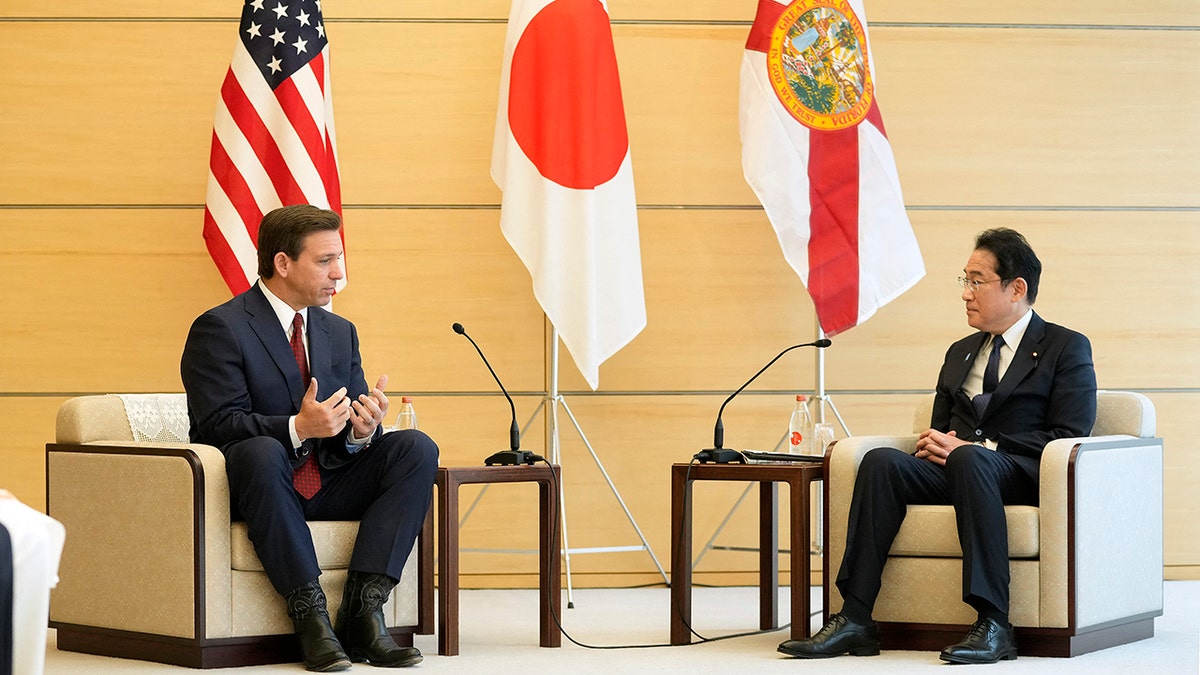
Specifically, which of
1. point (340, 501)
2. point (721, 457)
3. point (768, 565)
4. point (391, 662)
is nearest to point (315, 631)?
point (391, 662)

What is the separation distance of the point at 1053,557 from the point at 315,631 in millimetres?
1851

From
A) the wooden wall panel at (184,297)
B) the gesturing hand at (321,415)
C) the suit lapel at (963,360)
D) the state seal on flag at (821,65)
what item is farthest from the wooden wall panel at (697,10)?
the gesturing hand at (321,415)

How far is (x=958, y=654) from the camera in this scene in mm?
3330

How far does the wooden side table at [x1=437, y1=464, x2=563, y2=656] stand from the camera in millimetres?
3561

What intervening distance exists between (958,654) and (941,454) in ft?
1.95

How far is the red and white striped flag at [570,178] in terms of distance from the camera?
462cm

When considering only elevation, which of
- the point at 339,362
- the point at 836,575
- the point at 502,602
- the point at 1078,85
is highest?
the point at 1078,85

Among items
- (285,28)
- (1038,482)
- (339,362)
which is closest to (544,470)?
(339,362)

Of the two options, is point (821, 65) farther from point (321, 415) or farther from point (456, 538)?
point (321, 415)

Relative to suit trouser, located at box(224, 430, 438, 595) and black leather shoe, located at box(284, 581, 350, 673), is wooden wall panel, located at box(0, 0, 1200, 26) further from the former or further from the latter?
black leather shoe, located at box(284, 581, 350, 673)

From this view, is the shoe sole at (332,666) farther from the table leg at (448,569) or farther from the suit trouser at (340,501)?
the table leg at (448,569)

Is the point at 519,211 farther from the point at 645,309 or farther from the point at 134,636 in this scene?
the point at 134,636

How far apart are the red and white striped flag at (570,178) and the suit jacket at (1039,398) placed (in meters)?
1.28

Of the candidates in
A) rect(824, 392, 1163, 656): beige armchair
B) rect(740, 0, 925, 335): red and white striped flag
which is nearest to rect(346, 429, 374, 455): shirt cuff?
rect(824, 392, 1163, 656): beige armchair
